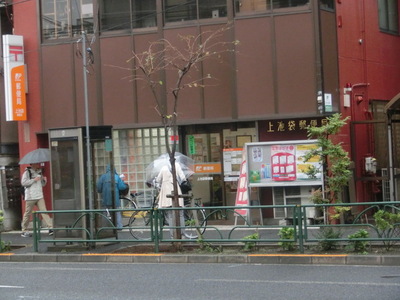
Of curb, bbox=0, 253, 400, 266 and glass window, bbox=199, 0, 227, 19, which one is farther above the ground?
glass window, bbox=199, 0, 227, 19

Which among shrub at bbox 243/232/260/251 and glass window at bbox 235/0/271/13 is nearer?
shrub at bbox 243/232/260/251

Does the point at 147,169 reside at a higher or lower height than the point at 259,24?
lower

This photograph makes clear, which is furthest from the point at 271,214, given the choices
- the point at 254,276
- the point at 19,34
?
the point at 19,34

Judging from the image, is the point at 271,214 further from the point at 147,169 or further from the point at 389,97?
the point at 389,97

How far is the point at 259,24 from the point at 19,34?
7746 millimetres

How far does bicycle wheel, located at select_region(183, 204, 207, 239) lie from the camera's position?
47.9 feet

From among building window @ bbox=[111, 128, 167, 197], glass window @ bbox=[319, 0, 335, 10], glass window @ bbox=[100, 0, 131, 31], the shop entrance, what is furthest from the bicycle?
glass window @ bbox=[319, 0, 335, 10]

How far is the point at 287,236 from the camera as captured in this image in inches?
544

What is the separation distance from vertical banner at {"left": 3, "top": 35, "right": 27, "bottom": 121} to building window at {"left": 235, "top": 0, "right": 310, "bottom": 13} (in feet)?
22.4

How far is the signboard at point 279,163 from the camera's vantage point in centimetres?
1859

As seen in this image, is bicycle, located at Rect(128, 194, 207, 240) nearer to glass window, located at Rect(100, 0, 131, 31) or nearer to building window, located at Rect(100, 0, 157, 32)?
building window, located at Rect(100, 0, 157, 32)

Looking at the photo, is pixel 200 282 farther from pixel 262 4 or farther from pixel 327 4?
pixel 327 4

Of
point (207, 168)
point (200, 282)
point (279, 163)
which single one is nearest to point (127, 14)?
point (207, 168)

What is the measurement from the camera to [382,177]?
19422 mm
